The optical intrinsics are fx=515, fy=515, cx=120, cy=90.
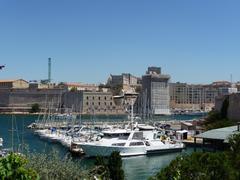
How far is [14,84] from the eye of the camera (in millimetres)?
119062

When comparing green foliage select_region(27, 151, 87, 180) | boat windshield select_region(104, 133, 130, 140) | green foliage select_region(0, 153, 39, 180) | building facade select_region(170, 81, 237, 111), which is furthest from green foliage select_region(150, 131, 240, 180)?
building facade select_region(170, 81, 237, 111)

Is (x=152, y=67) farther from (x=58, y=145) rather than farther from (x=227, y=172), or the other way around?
(x=227, y=172)

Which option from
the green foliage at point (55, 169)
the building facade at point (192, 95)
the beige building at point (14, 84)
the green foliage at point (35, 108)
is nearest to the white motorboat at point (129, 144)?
the green foliage at point (55, 169)

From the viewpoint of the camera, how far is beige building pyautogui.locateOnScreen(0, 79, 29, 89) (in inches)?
4651

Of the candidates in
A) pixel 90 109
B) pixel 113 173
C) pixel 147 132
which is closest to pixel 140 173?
pixel 147 132

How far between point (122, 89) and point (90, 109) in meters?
25.2

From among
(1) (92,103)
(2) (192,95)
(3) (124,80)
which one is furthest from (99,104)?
(2) (192,95)

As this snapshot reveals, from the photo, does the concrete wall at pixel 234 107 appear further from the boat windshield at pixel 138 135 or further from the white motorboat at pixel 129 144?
the boat windshield at pixel 138 135

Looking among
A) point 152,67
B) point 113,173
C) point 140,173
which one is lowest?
point 140,173

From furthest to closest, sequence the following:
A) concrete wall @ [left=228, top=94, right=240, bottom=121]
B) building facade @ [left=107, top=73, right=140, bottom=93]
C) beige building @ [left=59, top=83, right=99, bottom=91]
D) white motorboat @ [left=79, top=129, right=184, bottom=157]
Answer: building facade @ [left=107, top=73, right=140, bottom=93]
beige building @ [left=59, top=83, right=99, bottom=91]
concrete wall @ [left=228, top=94, right=240, bottom=121]
white motorboat @ [left=79, top=129, right=184, bottom=157]

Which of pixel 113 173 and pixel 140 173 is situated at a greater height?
pixel 113 173

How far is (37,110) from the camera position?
106250mm

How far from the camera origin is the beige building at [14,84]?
118 meters

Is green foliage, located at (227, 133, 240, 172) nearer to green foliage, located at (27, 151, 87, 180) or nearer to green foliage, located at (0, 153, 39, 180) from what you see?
green foliage, located at (27, 151, 87, 180)
